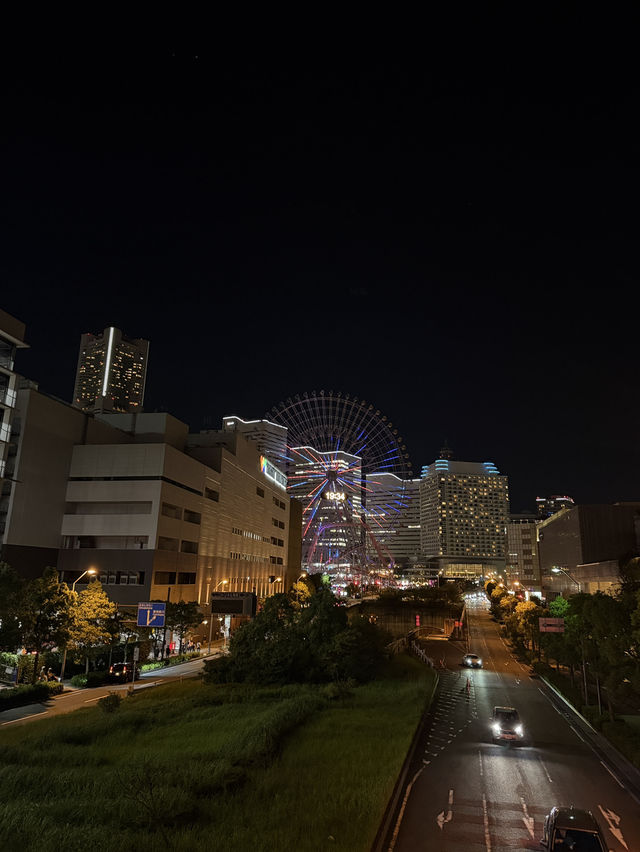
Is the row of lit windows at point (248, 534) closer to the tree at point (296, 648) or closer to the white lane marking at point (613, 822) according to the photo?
the tree at point (296, 648)

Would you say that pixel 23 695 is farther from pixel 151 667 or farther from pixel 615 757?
pixel 615 757

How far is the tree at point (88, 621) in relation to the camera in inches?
1596

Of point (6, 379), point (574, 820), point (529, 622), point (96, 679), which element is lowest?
point (96, 679)

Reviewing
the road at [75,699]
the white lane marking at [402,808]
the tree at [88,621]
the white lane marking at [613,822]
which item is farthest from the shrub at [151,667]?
the white lane marking at [613,822]

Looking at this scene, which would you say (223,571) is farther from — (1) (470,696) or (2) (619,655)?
(2) (619,655)

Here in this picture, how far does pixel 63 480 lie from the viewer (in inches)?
2680

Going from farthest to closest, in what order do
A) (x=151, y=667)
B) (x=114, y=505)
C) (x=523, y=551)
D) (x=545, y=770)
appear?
(x=523, y=551), (x=114, y=505), (x=151, y=667), (x=545, y=770)

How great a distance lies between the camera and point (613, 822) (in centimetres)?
1788

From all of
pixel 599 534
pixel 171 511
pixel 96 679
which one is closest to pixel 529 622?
pixel 599 534

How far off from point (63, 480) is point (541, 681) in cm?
5591

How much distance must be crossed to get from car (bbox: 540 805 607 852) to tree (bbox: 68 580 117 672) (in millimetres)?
34415

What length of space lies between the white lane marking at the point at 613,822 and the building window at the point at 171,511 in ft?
186

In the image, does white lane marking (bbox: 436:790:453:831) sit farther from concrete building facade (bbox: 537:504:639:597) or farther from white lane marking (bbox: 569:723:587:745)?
concrete building facade (bbox: 537:504:639:597)

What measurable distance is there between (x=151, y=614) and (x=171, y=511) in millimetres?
27766
